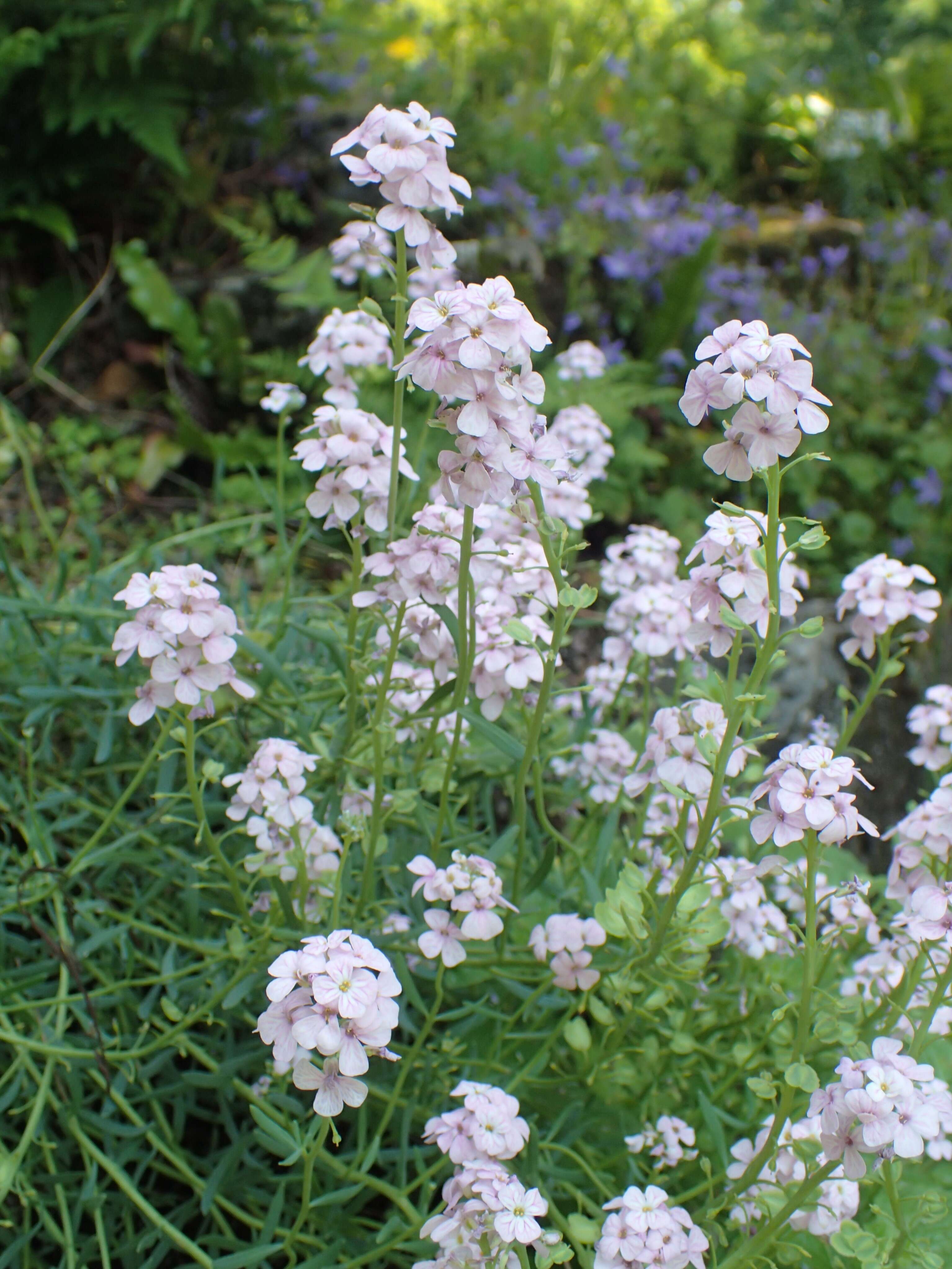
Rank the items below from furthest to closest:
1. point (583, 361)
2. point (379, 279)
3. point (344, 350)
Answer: point (379, 279) < point (583, 361) < point (344, 350)

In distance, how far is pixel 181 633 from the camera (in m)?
1.20

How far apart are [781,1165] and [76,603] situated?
1.65 metres

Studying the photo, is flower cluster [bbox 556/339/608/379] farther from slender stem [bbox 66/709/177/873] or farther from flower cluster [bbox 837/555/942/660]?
slender stem [bbox 66/709/177/873]

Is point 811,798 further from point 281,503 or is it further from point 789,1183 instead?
point 281,503

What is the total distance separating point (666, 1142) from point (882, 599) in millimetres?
847

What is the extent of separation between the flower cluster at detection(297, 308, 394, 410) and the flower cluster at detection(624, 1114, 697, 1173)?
1192 mm

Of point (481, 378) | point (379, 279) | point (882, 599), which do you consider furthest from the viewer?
point (379, 279)

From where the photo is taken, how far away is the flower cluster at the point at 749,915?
62.6 inches

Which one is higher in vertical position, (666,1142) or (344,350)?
(344,350)

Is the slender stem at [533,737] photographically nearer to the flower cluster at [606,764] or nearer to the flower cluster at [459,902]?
the flower cluster at [459,902]

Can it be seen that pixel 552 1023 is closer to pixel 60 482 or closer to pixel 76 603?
pixel 76 603

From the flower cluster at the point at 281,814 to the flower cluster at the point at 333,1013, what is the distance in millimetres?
388

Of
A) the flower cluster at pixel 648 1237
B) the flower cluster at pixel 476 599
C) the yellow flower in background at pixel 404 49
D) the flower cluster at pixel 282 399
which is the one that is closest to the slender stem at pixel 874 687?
the flower cluster at pixel 476 599

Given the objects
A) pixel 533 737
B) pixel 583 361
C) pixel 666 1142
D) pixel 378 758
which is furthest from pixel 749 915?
pixel 583 361
